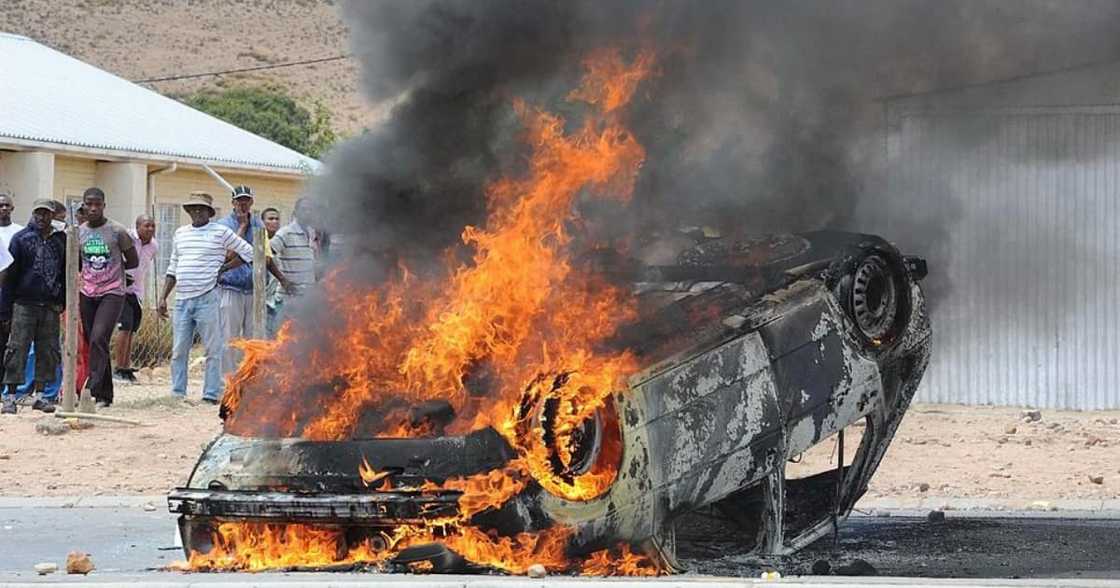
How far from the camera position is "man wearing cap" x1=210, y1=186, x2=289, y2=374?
14.7 metres

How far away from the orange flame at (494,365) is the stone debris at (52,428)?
5.68m

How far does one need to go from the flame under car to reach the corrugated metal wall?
642cm

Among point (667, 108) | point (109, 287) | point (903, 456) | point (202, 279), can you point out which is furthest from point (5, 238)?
point (667, 108)

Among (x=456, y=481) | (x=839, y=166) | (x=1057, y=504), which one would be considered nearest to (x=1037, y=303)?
(x=1057, y=504)

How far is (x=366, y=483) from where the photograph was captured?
6.71m

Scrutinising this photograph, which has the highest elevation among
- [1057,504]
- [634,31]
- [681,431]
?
[634,31]

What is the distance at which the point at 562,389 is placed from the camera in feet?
21.8

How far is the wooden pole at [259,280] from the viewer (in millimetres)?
13586

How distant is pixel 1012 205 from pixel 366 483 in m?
9.52

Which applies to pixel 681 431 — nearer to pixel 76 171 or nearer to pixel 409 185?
pixel 409 185

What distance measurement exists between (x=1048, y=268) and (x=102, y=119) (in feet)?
58.5

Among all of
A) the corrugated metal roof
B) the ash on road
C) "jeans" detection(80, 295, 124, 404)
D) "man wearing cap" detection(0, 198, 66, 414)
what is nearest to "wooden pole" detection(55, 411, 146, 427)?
"jeans" detection(80, 295, 124, 404)

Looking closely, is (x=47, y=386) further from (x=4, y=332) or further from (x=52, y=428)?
(x=52, y=428)

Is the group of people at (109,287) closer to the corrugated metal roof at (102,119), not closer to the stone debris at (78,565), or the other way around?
the stone debris at (78,565)
